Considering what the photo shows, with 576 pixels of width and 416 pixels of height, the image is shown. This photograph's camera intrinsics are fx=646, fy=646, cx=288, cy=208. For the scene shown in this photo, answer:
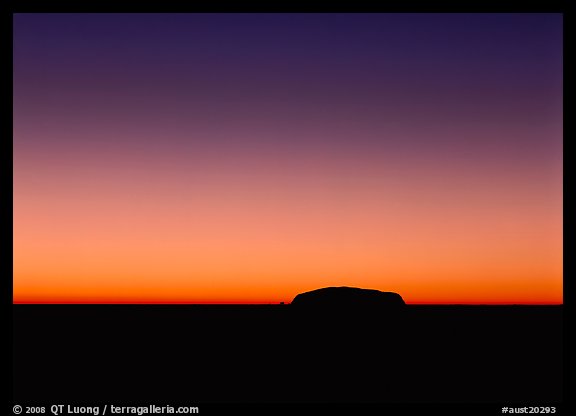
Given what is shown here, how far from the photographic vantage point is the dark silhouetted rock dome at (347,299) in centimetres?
4472

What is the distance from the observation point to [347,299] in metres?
44.8

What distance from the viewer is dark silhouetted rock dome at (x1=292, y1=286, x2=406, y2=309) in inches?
1761
